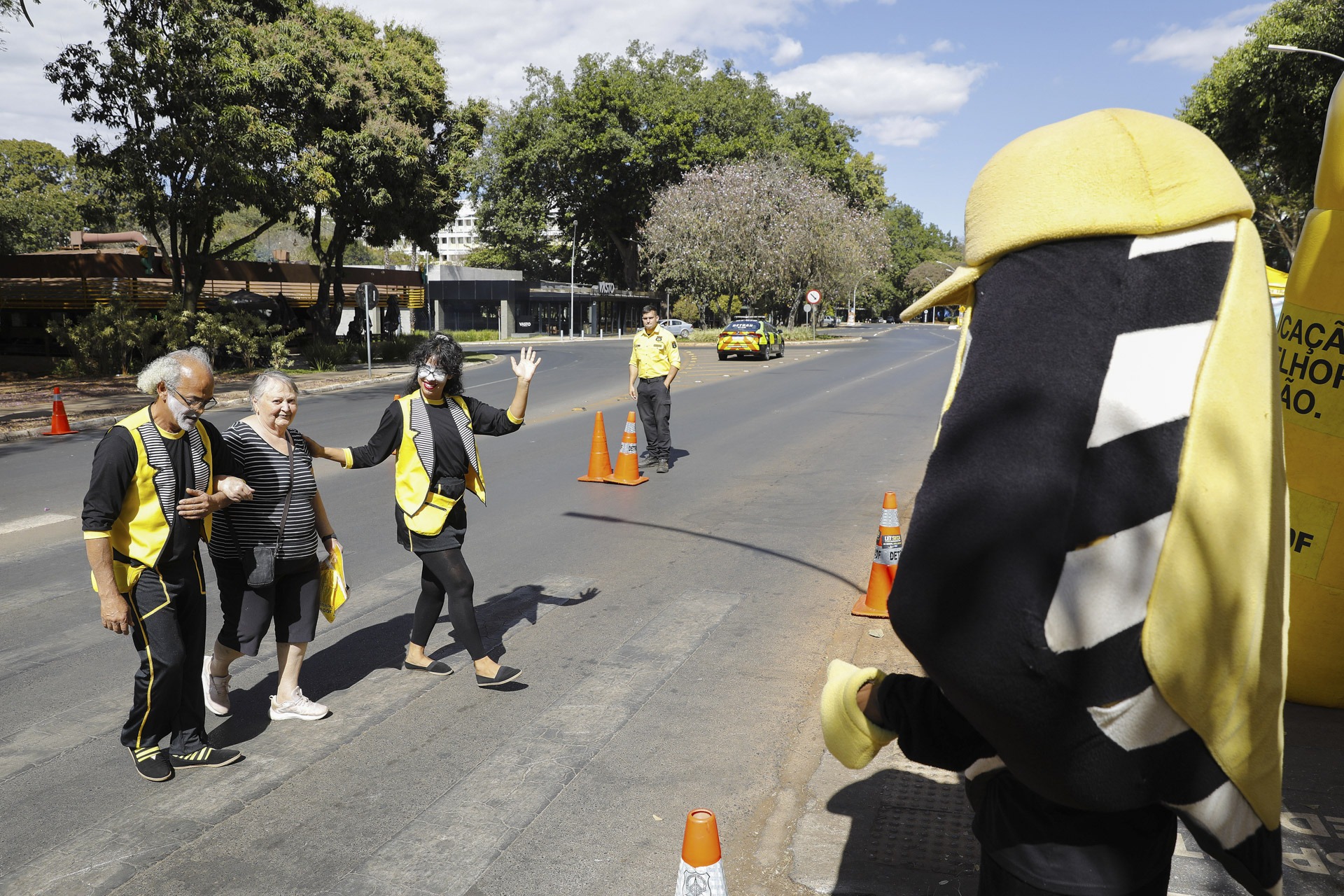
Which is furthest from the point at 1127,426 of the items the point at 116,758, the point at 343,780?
the point at 116,758

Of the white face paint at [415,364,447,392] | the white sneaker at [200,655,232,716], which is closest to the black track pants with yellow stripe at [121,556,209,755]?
the white sneaker at [200,655,232,716]

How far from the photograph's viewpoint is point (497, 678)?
519 centimetres

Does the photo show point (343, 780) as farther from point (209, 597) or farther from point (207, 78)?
point (207, 78)

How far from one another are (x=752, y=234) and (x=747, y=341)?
18736 millimetres

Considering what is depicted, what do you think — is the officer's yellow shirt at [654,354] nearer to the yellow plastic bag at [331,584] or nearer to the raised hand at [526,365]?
the raised hand at [526,365]

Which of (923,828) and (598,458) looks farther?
(598,458)

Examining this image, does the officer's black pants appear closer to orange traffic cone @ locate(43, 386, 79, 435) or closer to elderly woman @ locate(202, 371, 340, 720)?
elderly woman @ locate(202, 371, 340, 720)

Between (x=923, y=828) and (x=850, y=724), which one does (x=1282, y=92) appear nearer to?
(x=923, y=828)

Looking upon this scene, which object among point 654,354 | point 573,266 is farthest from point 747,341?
point 573,266

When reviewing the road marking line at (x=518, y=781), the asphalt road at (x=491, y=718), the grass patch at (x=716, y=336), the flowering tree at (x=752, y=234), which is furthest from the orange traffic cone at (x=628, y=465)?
the flowering tree at (x=752, y=234)

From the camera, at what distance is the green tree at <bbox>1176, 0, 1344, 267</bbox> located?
22.6m

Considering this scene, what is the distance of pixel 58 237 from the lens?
66.7 metres

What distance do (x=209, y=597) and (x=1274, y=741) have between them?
655 centimetres

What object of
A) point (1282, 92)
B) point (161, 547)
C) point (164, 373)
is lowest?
point (161, 547)
